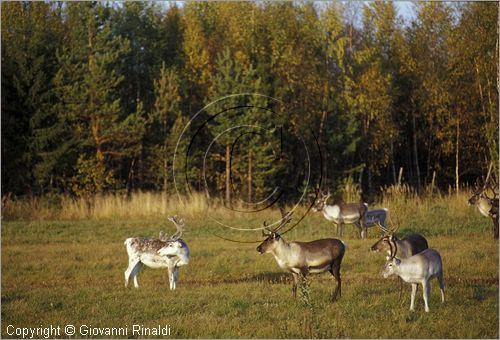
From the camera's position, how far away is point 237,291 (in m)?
12.8

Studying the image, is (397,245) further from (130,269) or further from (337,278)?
(130,269)

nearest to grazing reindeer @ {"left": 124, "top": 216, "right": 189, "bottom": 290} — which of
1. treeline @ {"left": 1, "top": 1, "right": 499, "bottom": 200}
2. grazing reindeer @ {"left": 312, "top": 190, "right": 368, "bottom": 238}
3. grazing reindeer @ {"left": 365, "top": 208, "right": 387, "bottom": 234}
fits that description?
grazing reindeer @ {"left": 312, "top": 190, "right": 368, "bottom": 238}

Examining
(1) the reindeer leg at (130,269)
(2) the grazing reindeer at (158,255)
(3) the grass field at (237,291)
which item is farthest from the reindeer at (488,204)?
(1) the reindeer leg at (130,269)

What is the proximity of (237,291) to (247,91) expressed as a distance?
1910 centimetres

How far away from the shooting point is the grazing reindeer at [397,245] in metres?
12.2

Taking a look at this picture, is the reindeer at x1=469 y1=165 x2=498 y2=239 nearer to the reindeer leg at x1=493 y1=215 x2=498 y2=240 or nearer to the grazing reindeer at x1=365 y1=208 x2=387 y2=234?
the reindeer leg at x1=493 y1=215 x2=498 y2=240

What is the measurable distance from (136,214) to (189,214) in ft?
6.46

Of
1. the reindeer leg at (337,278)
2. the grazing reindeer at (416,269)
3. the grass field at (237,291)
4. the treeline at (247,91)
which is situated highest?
the treeline at (247,91)

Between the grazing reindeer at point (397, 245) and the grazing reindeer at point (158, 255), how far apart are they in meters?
3.79

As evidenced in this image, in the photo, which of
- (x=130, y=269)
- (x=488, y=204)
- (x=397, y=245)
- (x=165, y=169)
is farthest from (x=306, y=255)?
(x=165, y=169)

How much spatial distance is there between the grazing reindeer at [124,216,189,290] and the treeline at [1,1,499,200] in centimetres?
1649

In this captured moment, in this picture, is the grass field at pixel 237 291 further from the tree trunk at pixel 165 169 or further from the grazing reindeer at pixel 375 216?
the tree trunk at pixel 165 169

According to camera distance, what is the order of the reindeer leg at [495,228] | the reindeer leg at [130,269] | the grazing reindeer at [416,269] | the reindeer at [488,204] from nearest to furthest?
the grazing reindeer at [416,269] → the reindeer leg at [130,269] → the reindeer leg at [495,228] → the reindeer at [488,204]

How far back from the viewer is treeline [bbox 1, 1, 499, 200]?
30.3 metres
